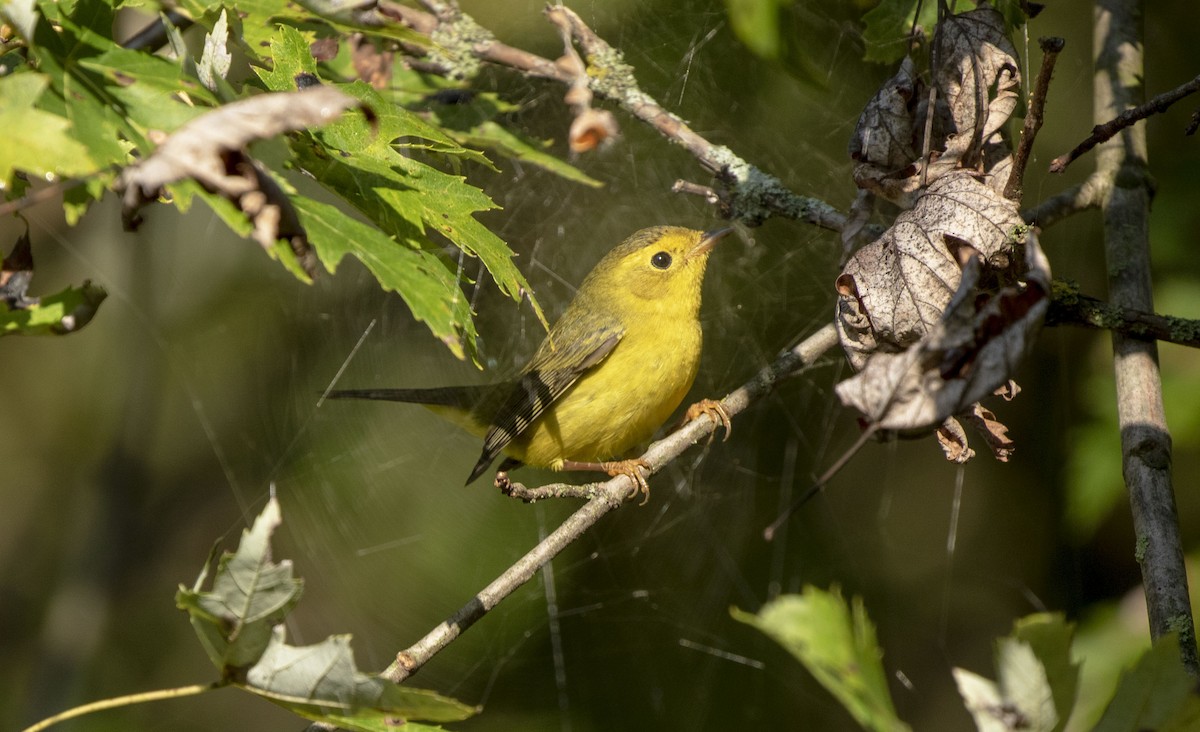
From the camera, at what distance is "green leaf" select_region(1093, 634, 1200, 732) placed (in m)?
1.09

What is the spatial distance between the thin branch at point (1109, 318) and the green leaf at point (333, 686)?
4.56 feet

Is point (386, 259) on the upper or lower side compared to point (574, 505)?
upper

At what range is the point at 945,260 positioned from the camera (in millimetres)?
1740

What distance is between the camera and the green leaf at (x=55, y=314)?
5.49ft

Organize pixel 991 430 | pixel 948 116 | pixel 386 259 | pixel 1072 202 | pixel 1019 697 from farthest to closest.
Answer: pixel 1072 202
pixel 948 116
pixel 991 430
pixel 386 259
pixel 1019 697

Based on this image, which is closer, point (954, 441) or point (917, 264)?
point (917, 264)

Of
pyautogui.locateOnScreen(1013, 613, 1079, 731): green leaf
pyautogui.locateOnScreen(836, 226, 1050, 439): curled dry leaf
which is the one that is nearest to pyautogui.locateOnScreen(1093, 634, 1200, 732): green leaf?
pyautogui.locateOnScreen(1013, 613, 1079, 731): green leaf

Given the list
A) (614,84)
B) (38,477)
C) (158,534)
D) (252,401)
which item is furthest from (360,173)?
(38,477)

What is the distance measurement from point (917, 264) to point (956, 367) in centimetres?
48

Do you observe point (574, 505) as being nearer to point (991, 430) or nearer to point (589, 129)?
point (991, 430)

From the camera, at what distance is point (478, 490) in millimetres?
4484

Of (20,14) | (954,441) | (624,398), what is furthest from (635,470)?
(20,14)

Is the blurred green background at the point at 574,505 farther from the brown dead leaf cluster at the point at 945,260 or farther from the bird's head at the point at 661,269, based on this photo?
the brown dead leaf cluster at the point at 945,260

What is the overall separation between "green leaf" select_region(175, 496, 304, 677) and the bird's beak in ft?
7.10
